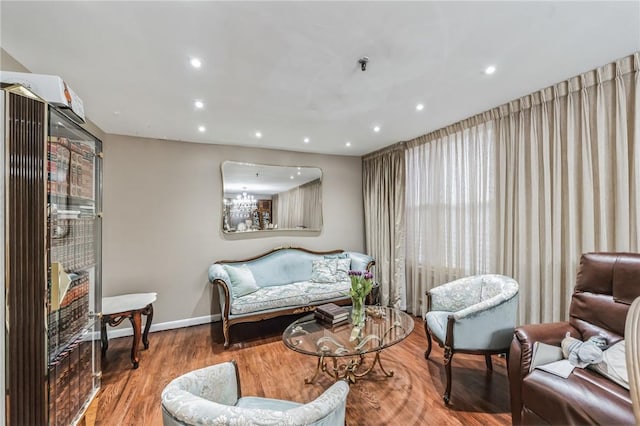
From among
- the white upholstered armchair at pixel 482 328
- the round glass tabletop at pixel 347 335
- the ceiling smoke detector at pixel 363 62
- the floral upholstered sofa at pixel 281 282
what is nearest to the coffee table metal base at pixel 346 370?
the round glass tabletop at pixel 347 335

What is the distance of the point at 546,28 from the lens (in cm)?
162

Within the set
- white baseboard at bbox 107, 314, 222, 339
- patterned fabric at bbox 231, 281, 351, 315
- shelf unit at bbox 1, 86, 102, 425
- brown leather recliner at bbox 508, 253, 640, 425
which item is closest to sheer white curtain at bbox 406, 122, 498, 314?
brown leather recliner at bbox 508, 253, 640, 425

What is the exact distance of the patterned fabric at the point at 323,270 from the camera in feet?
13.2

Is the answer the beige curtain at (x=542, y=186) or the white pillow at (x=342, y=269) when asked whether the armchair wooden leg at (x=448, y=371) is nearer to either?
the beige curtain at (x=542, y=186)

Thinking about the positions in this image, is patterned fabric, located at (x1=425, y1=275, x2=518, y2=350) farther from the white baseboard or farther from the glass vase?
the white baseboard

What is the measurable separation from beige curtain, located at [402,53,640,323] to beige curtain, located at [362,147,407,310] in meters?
0.53

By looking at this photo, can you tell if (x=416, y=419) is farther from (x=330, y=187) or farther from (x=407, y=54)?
(x=330, y=187)

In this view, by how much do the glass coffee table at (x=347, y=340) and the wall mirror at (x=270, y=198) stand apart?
194 centimetres

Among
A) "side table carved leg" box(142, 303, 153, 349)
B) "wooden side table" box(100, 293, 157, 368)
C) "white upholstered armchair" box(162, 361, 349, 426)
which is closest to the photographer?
"white upholstered armchair" box(162, 361, 349, 426)

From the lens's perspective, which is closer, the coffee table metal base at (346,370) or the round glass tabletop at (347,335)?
the round glass tabletop at (347,335)

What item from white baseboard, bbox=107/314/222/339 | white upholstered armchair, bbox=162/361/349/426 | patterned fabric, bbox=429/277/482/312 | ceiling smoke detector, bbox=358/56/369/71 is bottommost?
white baseboard, bbox=107/314/222/339

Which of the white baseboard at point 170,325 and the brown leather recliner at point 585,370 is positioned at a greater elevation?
the brown leather recliner at point 585,370

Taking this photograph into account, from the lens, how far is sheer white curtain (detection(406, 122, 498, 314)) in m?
3.03

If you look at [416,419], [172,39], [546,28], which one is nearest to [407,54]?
[546,28]
